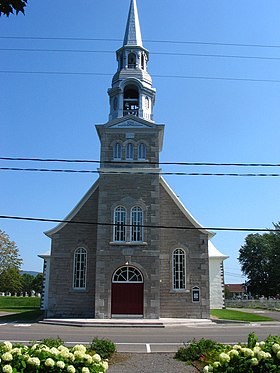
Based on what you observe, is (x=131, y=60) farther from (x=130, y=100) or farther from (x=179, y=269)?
(x=179, y=269)

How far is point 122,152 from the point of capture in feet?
Answer: 93.5

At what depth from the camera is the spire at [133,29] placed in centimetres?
3112

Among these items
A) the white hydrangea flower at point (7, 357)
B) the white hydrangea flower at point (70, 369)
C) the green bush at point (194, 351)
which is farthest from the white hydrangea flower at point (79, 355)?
the green bush at point (194, 351)

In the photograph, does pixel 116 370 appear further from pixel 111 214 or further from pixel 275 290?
pixel 275 290

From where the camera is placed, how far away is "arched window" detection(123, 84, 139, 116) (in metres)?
29.8

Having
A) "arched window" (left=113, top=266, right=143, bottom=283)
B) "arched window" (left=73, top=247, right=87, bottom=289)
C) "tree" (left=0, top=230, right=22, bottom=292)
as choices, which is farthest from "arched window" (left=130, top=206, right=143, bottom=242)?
"tree" (left=0, top=230, right=22, bottom=292)

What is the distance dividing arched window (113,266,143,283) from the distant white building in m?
13.8

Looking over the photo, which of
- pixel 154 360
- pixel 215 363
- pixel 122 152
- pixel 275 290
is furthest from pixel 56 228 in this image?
pixel 275 290

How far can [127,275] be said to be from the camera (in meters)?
26.5

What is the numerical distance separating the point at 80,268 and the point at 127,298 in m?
3.94

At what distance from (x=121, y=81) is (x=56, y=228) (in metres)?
11.3

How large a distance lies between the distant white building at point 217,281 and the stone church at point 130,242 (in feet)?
38.8

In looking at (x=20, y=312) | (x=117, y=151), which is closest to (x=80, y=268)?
(x=117, y=151)

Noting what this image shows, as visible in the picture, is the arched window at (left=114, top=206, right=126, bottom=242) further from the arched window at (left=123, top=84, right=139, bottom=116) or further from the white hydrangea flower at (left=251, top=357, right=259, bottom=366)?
the white hydrangea flower at (left=251, top=357, right=259, bottom=366)
